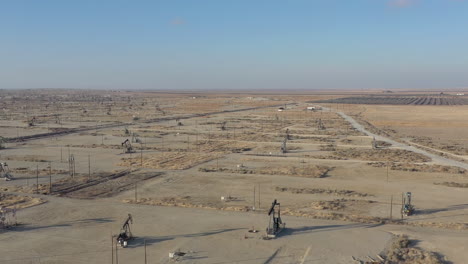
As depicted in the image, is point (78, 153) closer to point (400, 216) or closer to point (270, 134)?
point (270, 134)

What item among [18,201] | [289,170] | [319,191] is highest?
[289,170]

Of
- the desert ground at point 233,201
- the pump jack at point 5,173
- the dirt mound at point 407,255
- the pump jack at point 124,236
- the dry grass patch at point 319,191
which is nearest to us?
the dirt mound at point 407,255

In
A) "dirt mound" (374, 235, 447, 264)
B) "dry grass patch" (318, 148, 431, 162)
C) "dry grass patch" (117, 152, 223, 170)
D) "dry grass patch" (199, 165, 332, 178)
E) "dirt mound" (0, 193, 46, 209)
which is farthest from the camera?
"dry grass patch" (318, 148, 431, 162)

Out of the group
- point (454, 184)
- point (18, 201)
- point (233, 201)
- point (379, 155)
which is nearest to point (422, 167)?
point (454, 184)

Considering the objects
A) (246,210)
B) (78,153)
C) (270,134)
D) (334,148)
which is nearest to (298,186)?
(246,210)

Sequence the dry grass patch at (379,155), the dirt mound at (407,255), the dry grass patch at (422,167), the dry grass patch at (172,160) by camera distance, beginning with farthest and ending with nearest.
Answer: the dry grass patch at (379,155) → the dry grass patch at (172,160) → the dry grass patch at (422,167) → the dirt mound at (407,255)

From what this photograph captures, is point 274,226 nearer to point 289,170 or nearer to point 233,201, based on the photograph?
point 233,201

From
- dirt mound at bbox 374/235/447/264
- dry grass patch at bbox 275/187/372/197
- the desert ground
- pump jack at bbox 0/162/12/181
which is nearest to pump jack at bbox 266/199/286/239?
the desert ground

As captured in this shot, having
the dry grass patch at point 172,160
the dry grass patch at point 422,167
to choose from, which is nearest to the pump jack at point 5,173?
the dry grass patch at point 172,160

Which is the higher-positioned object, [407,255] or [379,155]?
[379,155]

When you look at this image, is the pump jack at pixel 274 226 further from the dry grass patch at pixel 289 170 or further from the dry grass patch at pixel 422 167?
the dry grass patch at pixel 422 167

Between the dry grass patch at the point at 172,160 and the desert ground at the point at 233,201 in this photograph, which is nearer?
the desert ground at the point at 233,201

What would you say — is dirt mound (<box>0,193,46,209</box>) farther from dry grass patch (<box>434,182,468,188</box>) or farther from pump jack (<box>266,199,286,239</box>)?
dry grass patch (<box>434,182,468,188</box>)
